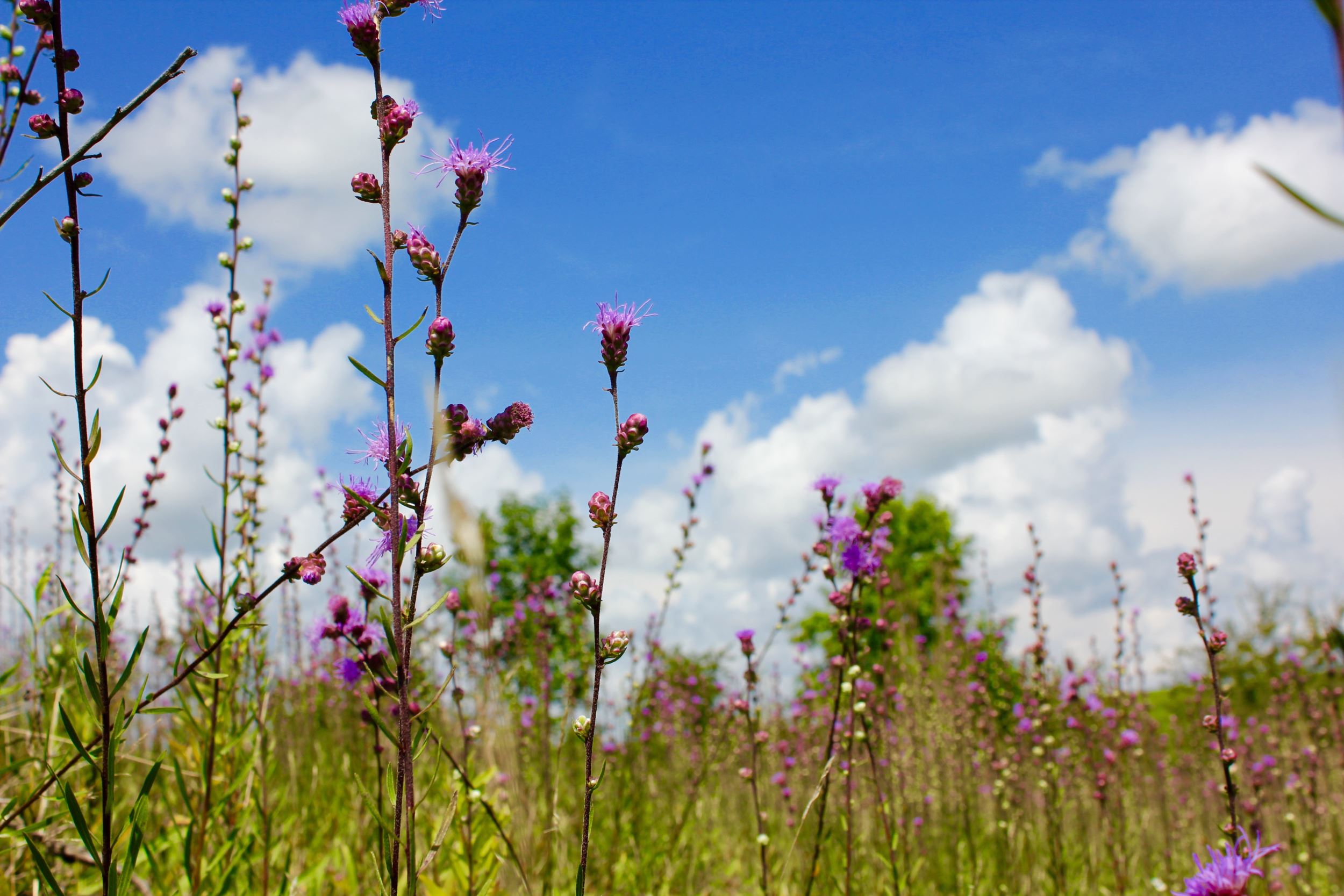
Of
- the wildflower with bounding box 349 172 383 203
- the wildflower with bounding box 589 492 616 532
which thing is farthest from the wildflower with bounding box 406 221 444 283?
the wildflower with bounding box 589 492 616 532

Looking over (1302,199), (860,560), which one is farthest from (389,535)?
(860,560)

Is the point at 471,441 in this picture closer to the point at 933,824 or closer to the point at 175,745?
the point at 175,745

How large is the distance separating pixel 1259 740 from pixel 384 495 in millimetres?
11074

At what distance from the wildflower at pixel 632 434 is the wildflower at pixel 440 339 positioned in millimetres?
385

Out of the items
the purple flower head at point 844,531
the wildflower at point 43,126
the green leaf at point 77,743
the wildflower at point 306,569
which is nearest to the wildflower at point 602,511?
the wildflower at point 306,569

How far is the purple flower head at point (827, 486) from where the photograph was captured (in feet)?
10.9

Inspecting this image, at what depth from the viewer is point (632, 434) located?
5.74 ft

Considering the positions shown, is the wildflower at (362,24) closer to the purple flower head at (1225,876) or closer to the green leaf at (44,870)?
the green leaf at (44,870)

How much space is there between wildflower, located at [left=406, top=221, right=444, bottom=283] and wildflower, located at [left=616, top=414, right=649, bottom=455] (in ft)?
1.58

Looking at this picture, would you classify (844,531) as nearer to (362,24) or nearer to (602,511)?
(602,511)

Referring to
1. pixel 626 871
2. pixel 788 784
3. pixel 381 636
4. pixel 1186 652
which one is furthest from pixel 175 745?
pixel 1186 652

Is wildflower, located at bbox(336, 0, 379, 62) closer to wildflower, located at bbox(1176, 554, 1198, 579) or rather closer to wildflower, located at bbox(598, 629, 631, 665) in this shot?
wildflower, located at bbox(598, 629, 631, 665)

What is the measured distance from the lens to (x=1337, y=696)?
18.3 feet

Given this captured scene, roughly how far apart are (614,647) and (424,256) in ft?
2.84
